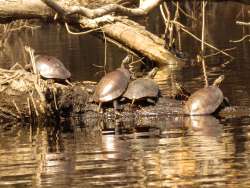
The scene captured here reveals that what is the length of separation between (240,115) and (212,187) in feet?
18.4

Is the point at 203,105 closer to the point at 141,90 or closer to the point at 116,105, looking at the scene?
the point at 141,90

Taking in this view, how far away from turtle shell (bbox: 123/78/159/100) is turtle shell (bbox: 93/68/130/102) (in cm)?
14

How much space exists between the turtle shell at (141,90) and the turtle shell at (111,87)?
5.4 inches

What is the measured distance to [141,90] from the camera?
14742mm

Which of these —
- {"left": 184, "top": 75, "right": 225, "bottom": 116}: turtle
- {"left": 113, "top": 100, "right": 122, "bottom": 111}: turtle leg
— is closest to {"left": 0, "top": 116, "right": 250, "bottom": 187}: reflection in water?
{"left": 184, "top": 75, "right": 225, "bottom": 116}: turtle

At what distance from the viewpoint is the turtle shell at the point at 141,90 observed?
48.3 feet

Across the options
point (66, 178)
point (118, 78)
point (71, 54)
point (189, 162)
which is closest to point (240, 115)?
point (118, 78)

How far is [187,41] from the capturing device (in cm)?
3222

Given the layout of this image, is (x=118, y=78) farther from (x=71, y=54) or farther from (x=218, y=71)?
(x=71, y=54)

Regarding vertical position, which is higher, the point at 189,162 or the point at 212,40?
the point at 212,40

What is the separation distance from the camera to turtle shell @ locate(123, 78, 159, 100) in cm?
1473

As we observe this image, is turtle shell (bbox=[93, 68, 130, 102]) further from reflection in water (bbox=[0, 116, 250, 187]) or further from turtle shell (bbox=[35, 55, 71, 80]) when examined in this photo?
turtle shell (bbox=[35, 55, 71, 80])

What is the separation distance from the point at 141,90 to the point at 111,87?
1.99 ft

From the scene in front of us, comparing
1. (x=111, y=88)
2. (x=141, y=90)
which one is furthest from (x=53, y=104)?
(x=141, y=90)
